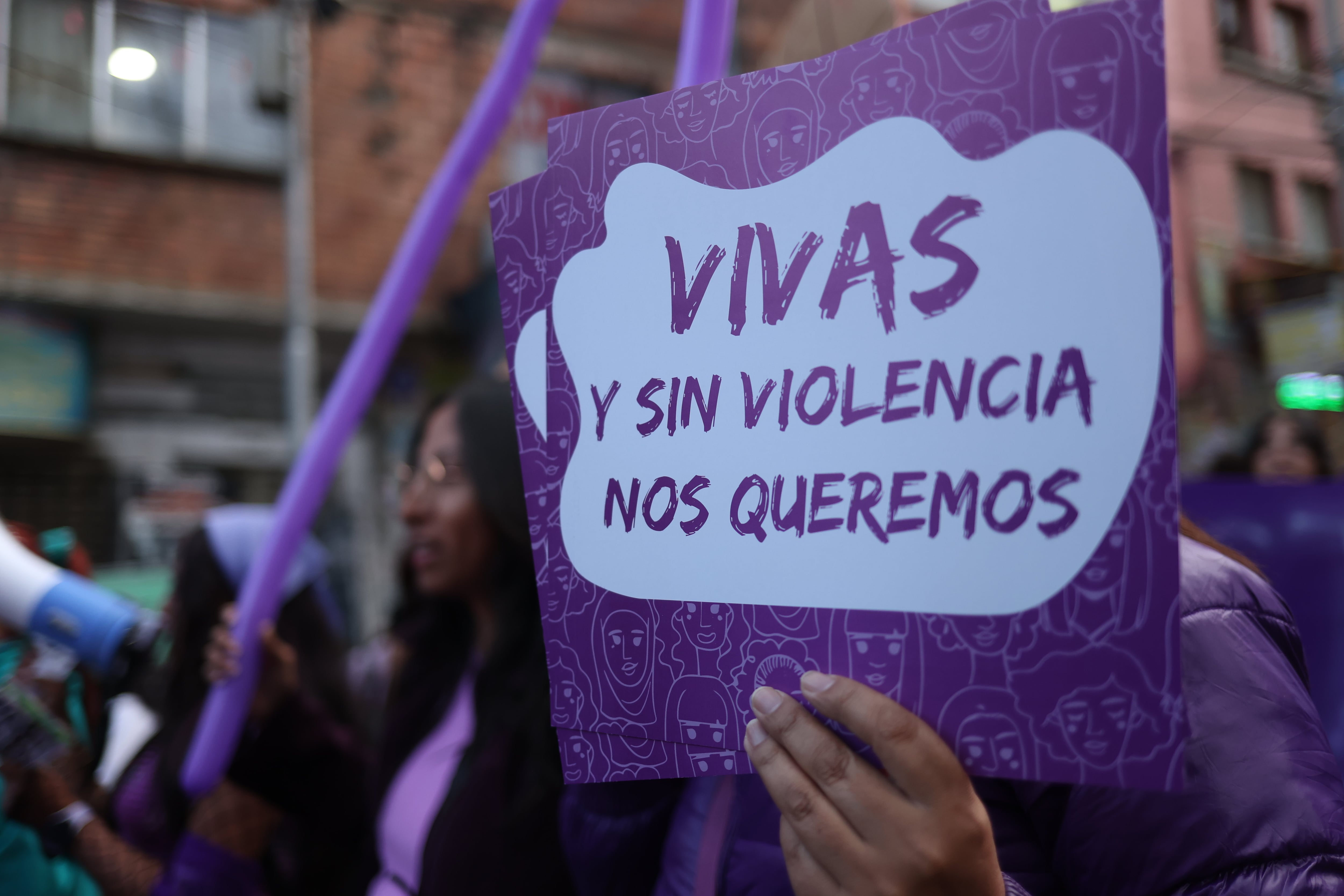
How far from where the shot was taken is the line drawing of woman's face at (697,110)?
632 millimetres

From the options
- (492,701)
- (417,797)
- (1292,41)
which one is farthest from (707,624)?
(1292,41)

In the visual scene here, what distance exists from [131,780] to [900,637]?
1.95 m

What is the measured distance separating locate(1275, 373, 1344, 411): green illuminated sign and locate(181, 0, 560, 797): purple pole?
9.50ft

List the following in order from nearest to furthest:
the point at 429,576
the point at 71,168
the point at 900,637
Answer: the point at 900,637
the point at 429,576
the point at 71,168

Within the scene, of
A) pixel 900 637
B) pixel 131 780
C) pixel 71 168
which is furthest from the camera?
pixel 71 168

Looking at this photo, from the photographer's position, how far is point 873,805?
53 centimetres

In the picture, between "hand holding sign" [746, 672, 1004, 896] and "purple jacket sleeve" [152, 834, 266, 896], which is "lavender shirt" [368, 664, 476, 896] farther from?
"hand holding sign" [746, 672, 1004, 896]

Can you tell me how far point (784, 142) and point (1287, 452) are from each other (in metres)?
2.53

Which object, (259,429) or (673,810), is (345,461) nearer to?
(259,429)

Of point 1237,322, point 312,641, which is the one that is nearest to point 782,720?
point 312,641

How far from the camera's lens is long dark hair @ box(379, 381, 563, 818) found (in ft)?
4.17

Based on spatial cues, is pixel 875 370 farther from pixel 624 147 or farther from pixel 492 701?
pixel 492 701

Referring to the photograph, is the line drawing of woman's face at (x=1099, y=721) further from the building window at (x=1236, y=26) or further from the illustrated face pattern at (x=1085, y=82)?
the building window at (x=1236, y=26)

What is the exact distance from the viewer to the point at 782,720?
1.88 ft
